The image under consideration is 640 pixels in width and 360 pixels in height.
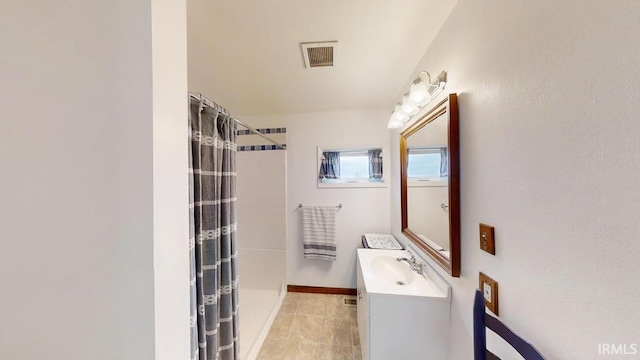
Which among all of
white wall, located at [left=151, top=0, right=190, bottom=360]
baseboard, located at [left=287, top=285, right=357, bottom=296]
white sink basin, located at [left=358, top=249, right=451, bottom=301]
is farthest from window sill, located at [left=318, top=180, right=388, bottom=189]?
white wall, located at [left=151, top=0, right=190, bottom=360]

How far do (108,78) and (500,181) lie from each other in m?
1.33

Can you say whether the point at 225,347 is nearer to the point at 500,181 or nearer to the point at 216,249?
the point at 216,249

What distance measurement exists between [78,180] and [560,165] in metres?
1.36

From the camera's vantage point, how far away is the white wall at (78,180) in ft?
1.84

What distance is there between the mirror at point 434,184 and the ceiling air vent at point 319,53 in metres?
0.79

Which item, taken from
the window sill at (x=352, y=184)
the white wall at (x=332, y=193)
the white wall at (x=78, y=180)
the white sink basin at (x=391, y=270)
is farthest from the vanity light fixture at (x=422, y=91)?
the white wall at (x=78, y=180)

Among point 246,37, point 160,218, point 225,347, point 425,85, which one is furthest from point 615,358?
point 246,37

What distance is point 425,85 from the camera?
1.32 metres

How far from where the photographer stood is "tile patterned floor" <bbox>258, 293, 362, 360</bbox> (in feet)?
5.54

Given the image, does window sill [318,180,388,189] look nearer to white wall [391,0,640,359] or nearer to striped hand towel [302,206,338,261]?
striped hand towel [302,206,338,261]

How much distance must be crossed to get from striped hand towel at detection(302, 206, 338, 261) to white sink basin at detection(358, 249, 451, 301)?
673 millimetres

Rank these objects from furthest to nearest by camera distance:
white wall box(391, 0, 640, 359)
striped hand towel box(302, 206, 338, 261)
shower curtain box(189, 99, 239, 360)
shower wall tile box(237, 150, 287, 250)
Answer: shower wall tile box(237, 150, 287, 250)
striped hand towel box(302, 206, 338, 261)
shower curtain box(189, 99, 239, 360)
white wall box(391, 0, 640, 359)

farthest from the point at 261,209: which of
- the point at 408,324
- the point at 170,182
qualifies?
the point at 170,182

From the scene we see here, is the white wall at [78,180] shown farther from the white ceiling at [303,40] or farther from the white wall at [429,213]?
the white wall at [429,213]
